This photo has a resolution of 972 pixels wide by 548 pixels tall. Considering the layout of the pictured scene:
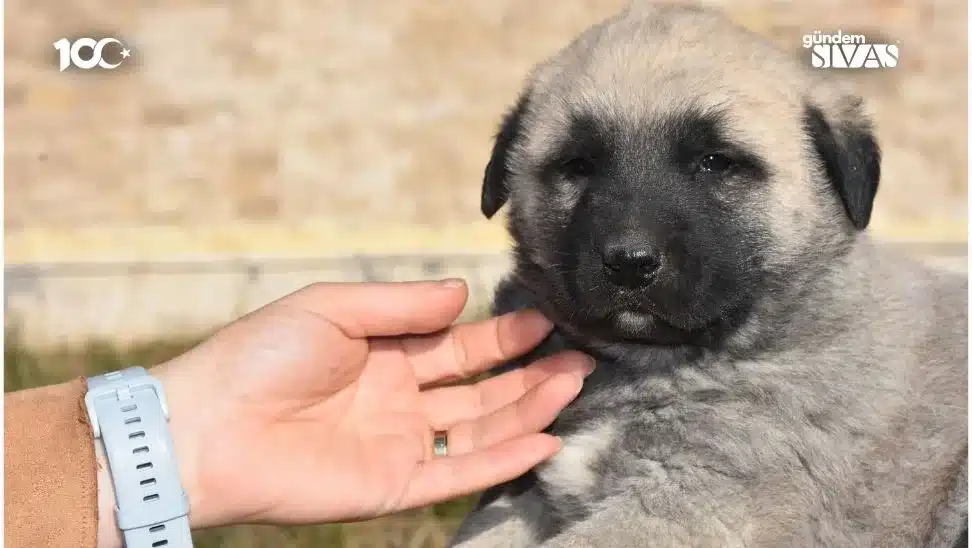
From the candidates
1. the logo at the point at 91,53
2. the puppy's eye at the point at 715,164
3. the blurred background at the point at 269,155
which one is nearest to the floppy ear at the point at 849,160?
the puppy's eye at the point at 715,164

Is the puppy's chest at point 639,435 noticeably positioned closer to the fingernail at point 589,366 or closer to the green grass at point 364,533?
the fingernail at point 589,366

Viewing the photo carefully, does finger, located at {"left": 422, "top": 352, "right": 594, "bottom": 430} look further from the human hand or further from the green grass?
the green grass

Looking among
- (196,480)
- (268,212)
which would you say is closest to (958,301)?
(196,480)

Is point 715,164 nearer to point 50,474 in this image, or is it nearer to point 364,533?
point 50,474

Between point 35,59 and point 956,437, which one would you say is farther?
point 35,59

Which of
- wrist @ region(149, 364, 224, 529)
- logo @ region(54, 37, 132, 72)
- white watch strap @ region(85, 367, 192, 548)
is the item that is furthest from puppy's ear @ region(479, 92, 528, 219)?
logo @ region(54, 37, 132, 72)

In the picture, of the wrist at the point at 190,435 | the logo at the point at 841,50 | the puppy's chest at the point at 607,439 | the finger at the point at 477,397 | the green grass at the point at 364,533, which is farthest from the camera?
the green grass at the point at 364,533

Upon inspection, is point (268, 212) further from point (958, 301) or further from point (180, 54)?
point (958, 301)
